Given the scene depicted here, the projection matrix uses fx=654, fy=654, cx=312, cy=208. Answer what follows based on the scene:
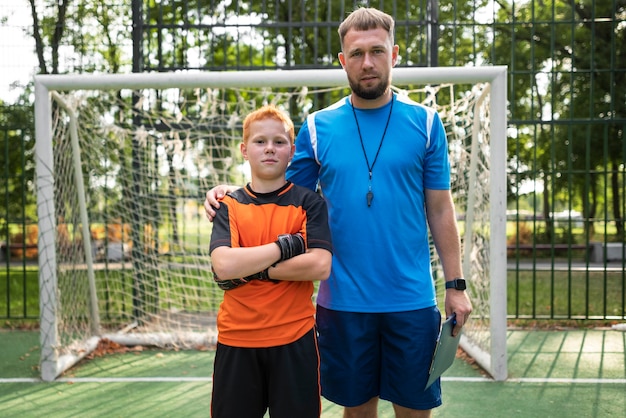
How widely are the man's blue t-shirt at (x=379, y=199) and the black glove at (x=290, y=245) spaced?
22cm

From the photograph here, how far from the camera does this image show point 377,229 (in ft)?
7.39

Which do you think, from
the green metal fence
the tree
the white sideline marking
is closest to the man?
the white sideline marking

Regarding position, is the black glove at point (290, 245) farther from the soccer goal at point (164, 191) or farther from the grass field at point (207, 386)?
the soccer goal at point (164, 191)

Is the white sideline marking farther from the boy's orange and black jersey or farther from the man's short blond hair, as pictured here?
the man's short blond hair

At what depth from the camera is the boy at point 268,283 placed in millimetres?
2105

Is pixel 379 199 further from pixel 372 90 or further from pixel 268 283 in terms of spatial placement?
pixel 268 283

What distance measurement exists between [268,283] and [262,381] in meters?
0.33

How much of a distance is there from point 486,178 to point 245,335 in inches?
116

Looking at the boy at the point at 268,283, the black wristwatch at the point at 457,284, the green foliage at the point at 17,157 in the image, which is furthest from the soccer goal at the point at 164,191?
the green foliage at the point at 17,157

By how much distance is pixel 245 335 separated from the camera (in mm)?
2139

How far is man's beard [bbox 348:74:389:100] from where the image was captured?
87.3 inches

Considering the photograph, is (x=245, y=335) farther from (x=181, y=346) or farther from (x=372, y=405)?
(x=181, y=346)

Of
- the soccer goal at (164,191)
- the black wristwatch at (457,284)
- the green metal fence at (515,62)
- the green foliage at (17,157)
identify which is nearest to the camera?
the black wristwatch at (457,284)

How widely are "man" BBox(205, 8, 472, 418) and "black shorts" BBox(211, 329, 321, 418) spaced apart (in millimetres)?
184
